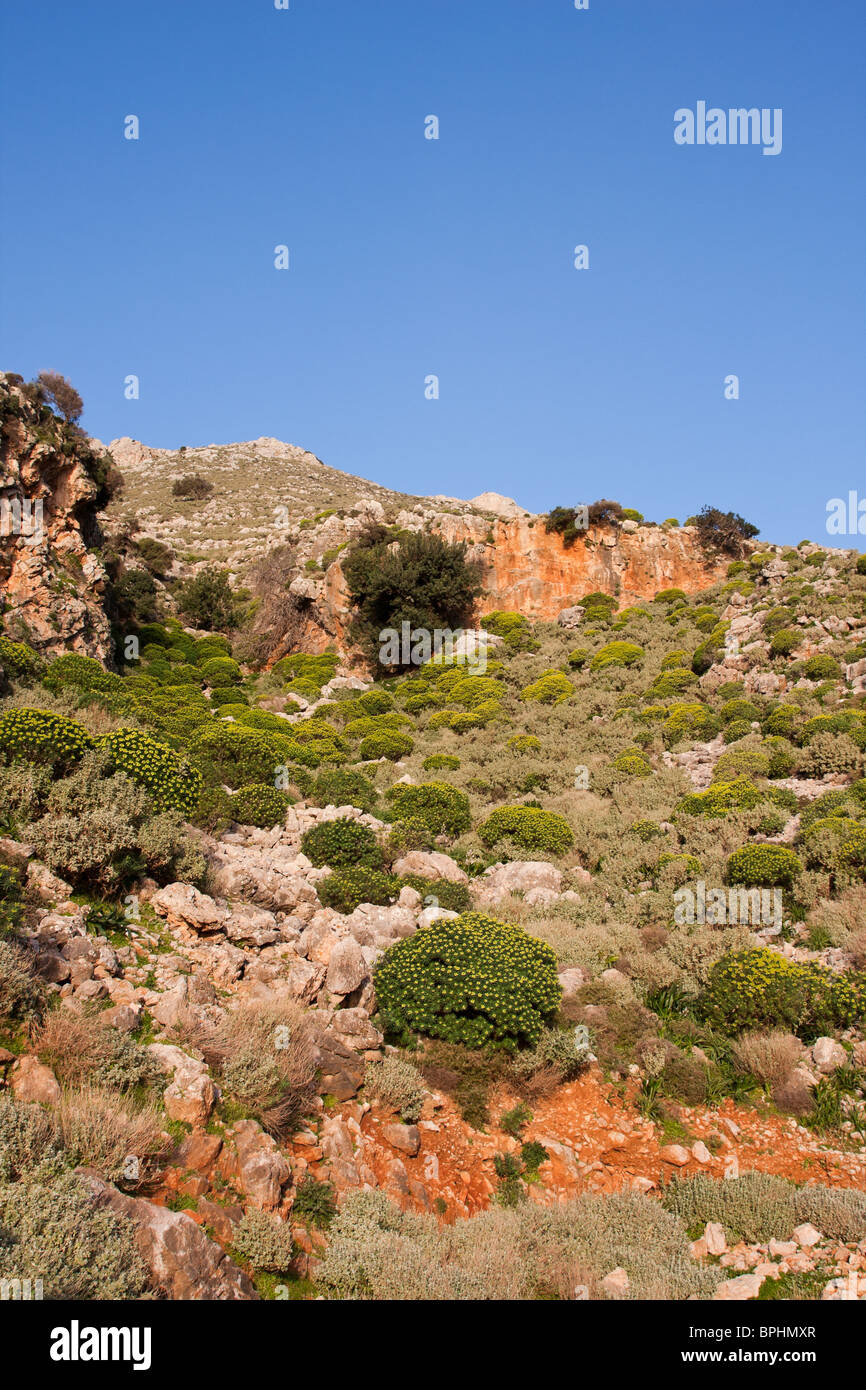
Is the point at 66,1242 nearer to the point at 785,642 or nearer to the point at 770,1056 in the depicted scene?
the point at 770,1056

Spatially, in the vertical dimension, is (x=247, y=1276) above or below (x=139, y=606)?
below

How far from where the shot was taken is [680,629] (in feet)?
103

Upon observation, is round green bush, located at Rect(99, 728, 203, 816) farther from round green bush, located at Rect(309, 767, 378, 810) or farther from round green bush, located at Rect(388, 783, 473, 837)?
round green bush, located at Rect(388, 783, 473, 837)

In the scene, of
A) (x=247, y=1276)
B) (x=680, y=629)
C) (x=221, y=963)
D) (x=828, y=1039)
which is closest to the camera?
(x=247, y=1276)

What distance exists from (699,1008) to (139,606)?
29939 millimetres

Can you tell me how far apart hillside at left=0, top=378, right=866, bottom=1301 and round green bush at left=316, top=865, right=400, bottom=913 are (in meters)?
0.05

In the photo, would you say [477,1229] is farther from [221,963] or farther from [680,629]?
[680,629]

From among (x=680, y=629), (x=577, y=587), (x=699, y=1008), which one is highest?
(x=577, y=587)

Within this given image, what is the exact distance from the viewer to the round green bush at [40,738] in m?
10.3

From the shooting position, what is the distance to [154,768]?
1158 centimetres

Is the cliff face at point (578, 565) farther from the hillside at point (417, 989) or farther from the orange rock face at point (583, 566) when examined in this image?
the hillside at point (417, 989)

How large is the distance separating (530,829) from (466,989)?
24.4 ft
